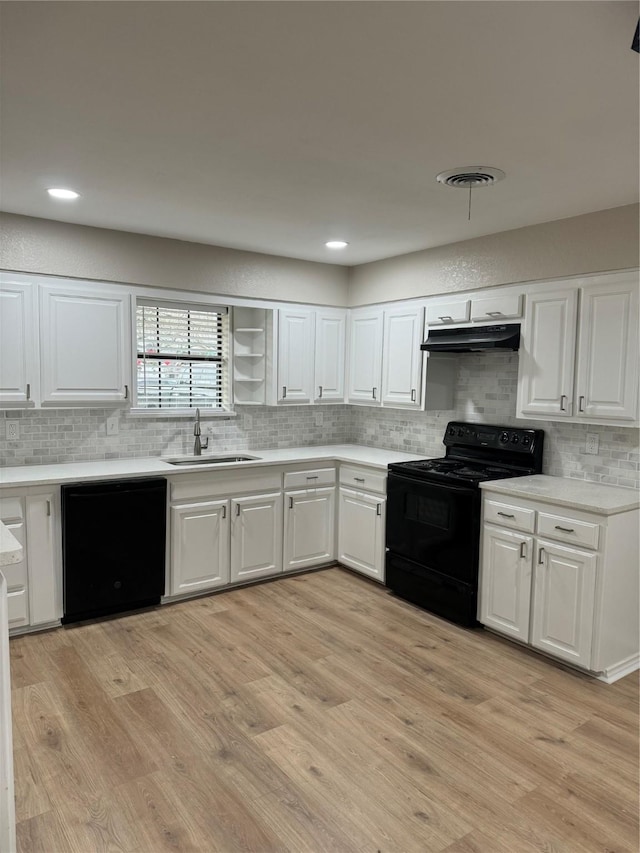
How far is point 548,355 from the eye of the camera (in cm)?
351

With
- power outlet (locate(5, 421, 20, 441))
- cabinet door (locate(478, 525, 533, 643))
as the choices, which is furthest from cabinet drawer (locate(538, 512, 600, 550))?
power outlet (locate(5, 421, 20, 441))

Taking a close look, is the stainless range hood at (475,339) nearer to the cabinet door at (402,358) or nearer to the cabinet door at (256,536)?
the cabinet door at (402,358)

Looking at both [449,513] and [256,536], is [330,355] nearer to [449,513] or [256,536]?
[256,536]

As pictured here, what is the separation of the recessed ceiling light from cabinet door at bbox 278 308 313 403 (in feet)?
6.07

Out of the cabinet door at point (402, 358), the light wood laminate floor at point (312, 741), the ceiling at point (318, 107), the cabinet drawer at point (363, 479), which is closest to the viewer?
the ceiling at point (318, 107)

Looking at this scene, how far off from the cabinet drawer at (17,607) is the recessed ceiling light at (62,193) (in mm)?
2194

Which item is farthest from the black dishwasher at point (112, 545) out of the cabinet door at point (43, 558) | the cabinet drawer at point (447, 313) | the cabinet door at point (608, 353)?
the cabinet door at point (608, 353)

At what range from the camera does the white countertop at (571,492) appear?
299cm

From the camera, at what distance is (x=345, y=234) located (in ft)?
12.7

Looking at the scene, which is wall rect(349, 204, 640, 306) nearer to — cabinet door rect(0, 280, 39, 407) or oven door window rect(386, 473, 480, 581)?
oven door window rect(386, 473, 480, 581)

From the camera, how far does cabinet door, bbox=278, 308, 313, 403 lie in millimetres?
4691

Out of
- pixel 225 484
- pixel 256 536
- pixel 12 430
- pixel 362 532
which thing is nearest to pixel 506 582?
pixel 362 532

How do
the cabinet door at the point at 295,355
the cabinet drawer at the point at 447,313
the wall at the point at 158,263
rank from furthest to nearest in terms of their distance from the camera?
the cabinet door at the point at 295,355 < the cabinet drawer at the point at 447,313 < the wall at the point at 158,263

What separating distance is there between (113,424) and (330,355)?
6.01 feet
